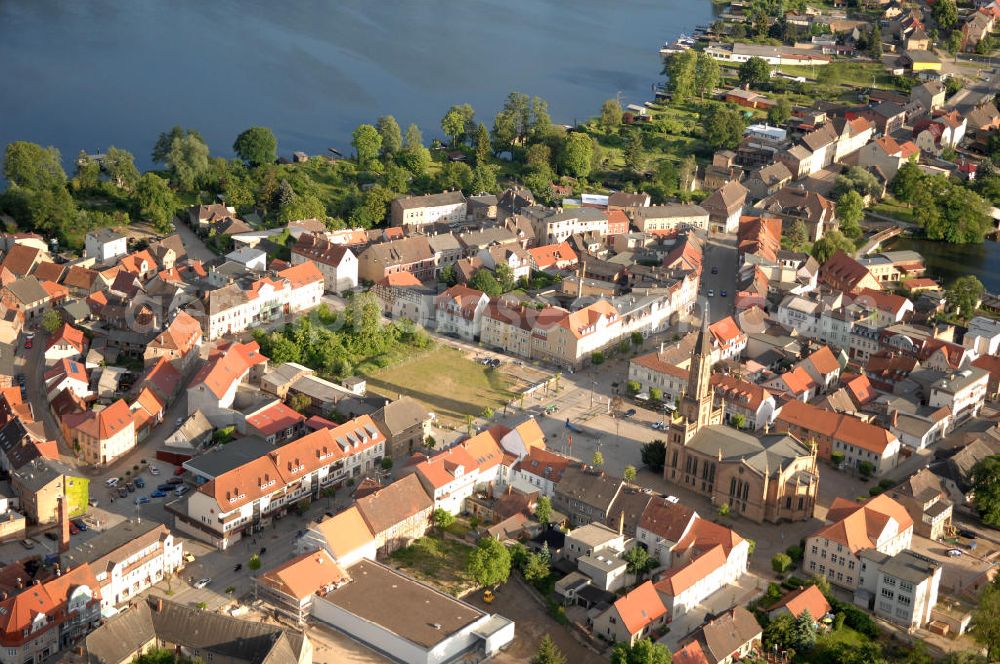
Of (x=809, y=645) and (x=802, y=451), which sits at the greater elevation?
(x=802, y=451)

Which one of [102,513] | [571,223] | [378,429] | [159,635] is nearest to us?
[159,635]

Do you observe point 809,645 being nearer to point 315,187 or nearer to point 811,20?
point 315,187

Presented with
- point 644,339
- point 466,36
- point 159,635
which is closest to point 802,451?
point 644,339

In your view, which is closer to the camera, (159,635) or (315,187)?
(159,635)

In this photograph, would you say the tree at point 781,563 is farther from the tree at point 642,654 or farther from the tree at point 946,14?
the tree at point 946,14

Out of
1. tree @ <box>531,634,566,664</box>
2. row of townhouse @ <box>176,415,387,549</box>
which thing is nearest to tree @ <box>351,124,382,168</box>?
row of townhouse @ <box>176,415,387,549</box>

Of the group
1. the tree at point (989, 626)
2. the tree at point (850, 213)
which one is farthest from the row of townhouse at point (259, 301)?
the tree at point (989, 626)

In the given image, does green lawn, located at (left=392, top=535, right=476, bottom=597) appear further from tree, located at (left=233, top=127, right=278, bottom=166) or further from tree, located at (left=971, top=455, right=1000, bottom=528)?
tree, located at (left=233, top=127, right=278, bottom=166)

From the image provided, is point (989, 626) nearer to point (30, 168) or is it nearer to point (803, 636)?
point (803, 636)
